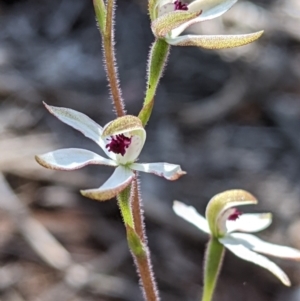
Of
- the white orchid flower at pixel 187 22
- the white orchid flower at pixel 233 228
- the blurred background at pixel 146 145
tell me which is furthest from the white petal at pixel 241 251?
the blurred background at pixel 146 145

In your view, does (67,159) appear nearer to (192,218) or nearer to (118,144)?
(118,144)

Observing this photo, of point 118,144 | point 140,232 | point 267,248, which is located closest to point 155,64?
point 118,144

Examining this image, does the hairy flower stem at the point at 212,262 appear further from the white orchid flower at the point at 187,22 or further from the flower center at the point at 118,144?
the white orchid flower at the point at 187,22

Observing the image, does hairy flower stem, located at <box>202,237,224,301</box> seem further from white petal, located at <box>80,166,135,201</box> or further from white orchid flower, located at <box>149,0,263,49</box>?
white orchid flower, located at <box>149,0,263,49</box>

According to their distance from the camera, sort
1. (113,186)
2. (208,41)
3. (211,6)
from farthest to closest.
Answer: (211,6), (208,41), (113,186)

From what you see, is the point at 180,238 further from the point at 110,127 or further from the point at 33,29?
the point at 33,29
